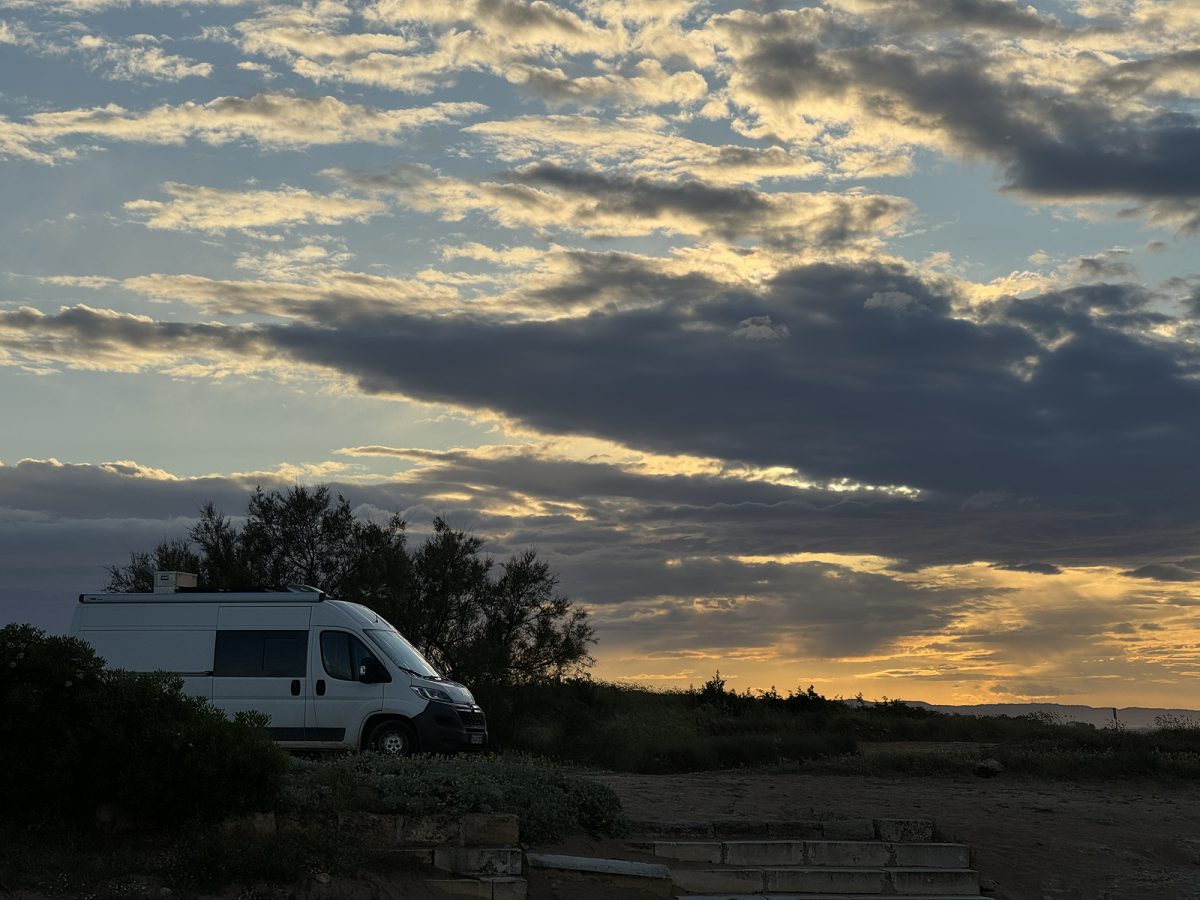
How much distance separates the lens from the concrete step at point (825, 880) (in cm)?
1423

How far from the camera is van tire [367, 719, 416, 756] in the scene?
18312mm

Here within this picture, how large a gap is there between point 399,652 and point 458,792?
5613mm

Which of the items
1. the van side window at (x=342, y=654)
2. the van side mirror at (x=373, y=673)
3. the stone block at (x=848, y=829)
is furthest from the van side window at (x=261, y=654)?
the stone block at (x=848, y=829)

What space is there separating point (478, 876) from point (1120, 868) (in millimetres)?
8313

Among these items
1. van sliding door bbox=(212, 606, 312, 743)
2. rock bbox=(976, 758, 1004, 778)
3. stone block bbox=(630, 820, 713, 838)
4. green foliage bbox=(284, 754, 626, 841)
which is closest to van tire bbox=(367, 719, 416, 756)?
van sliding door bbox=(212, 606, 312, 743)

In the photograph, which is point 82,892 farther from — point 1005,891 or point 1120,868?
point 1120,868

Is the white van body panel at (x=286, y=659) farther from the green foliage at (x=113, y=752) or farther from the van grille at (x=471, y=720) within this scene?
the green foliage at (x=113, y=752)

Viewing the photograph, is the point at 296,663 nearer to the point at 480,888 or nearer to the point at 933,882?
the point at 480,888

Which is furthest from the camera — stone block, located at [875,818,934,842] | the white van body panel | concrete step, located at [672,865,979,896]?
the white van body panel

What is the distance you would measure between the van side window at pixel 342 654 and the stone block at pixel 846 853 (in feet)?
23.1

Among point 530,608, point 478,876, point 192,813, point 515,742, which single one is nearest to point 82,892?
point 192,813

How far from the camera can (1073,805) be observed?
1933 centimetres

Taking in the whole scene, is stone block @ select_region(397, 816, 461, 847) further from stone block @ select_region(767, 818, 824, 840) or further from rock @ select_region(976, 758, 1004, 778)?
rock @ select_region(976, 758, 1004, 778)

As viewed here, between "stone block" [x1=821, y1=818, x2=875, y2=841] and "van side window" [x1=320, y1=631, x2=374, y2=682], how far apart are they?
692cm
